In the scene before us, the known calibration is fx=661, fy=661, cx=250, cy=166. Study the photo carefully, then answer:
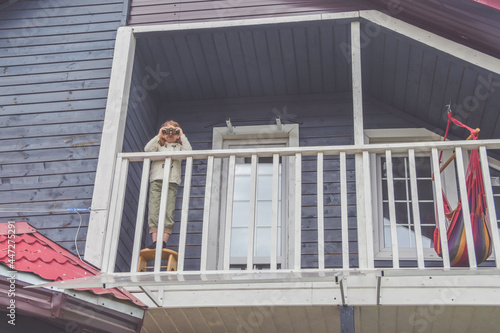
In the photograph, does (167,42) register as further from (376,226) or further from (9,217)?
(376,226)

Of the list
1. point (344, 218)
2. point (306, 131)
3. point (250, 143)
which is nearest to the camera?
point (344, 218)

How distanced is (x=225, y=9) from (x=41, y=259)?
320 cm

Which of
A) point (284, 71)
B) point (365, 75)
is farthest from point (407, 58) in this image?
point (284, 71)

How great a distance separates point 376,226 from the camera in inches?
274

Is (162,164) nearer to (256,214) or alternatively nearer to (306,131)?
(256,214)

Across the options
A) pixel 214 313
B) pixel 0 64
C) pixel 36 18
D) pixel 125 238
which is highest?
pixel 36 18

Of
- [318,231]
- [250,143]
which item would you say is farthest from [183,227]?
[250,143]

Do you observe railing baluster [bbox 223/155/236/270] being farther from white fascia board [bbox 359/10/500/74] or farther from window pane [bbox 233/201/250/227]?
white fascia board [bbox 359/10/500/74]

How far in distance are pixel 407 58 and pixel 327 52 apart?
83cm

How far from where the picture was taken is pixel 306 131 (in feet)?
24.4

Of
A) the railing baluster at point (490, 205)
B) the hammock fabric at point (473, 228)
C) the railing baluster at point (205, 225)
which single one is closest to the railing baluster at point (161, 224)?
the railing baluster at point (205, 225)

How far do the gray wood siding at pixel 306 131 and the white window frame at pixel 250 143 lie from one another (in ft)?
0.33

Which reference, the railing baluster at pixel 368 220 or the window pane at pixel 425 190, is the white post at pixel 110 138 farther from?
the window pane at pixel 425 190

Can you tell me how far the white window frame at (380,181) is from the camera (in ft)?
22.1
